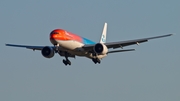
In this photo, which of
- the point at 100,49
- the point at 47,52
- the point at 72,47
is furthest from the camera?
the point at 47,52

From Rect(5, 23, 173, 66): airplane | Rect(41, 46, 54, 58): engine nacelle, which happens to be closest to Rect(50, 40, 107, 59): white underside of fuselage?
Rect(5, 23, 173, 66): airplane

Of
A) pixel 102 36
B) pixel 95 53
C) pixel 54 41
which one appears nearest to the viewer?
pixel 54 41

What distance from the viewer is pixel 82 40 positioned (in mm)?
73625

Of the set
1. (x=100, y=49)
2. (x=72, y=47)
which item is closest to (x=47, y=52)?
(x=72, y=47)

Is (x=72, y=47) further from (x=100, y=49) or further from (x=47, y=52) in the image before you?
(x=47, y=52)

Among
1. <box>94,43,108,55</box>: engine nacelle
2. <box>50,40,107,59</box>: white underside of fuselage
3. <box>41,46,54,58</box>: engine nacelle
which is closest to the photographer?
<box>50,40,107,59</box>: white underside of fuselage

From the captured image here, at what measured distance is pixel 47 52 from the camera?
241 ft

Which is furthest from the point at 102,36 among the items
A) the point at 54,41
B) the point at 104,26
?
the point at 54,41

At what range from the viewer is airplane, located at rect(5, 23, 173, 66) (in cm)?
6994

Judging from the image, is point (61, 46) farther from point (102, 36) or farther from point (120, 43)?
point (102, 36)

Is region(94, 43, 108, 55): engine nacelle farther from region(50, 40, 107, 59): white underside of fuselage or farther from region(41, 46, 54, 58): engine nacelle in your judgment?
region(41, 46, 54, 58): engine nacelle

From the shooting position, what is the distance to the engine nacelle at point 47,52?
72.9 m

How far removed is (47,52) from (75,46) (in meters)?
4.28

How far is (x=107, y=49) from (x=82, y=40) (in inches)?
133
